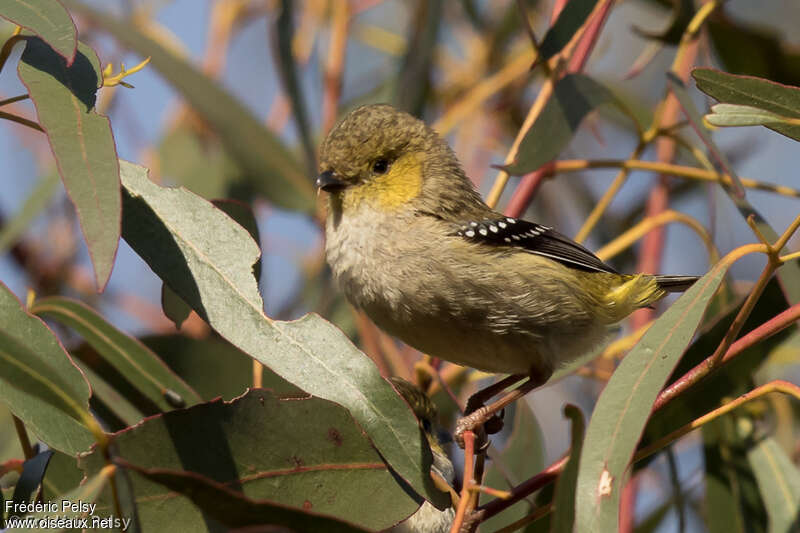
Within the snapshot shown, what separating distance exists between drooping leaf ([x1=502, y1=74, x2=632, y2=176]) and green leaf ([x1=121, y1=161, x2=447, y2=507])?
2.62 feet

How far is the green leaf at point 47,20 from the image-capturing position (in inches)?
72.1

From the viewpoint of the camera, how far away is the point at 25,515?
1.92 meters

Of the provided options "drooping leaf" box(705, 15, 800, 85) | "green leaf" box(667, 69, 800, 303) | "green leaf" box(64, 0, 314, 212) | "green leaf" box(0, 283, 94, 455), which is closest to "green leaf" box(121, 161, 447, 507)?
"green leaf" box(0, 283, 94, 455)

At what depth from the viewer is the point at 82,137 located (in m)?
1.89

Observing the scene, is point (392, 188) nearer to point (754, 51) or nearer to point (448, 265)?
point (448, 265)

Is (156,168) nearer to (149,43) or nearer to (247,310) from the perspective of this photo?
(149,43)

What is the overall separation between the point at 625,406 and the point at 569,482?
274 mm

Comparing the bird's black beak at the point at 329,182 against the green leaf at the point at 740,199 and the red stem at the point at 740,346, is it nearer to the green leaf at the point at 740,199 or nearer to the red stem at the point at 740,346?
the green leaf at the point at 740,199

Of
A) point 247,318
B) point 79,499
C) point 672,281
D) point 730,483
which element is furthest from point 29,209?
point 730,483

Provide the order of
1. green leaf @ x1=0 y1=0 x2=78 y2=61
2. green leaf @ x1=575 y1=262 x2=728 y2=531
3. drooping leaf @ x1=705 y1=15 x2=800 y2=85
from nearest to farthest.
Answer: green leaf @ x1=575 y1=262 x2=728 y2=531 → green leaf @ x1=0 y1=0 x2=78 y2=61 → drooping leaf @ x1=705 y1=15 x2=800 y2=85

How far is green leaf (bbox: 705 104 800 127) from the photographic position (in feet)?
6.23

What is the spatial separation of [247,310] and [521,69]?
9.78 ft

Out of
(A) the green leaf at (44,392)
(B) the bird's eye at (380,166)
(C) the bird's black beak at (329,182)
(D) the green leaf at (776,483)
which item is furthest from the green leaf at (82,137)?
(D) the green leaf at (776,483)

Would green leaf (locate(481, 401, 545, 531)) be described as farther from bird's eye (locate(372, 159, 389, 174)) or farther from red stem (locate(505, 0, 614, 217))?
bird's eye (locate(372, 159, 389, 174))
